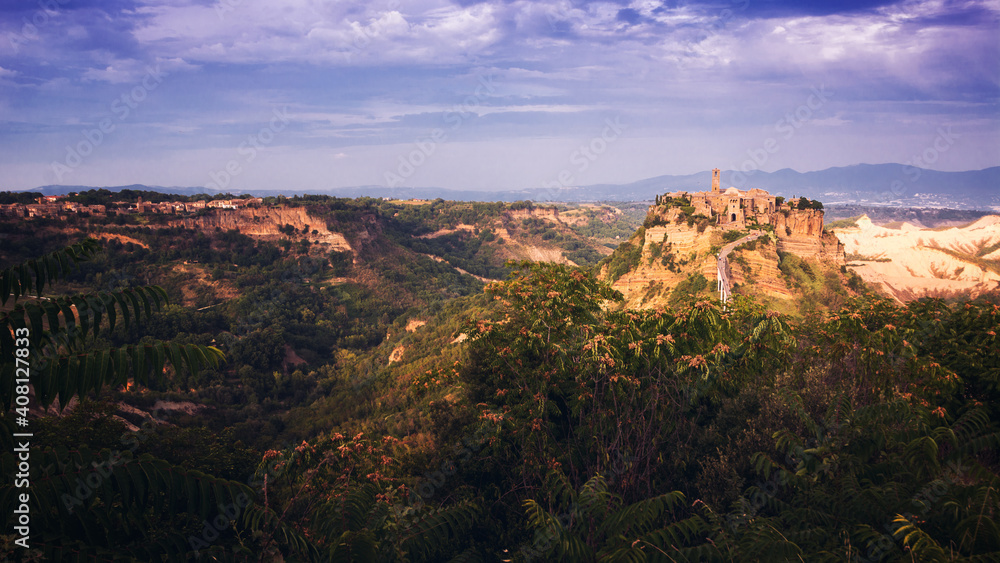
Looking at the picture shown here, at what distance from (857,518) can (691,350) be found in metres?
3.95

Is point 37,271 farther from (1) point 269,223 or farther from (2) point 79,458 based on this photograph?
(1) point 269,223

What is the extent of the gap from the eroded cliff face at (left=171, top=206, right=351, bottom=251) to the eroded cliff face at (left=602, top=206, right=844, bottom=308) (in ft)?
229

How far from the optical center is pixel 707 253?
45.5m

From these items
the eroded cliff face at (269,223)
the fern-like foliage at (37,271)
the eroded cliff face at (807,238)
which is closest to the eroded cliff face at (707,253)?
the eroded cliff face at (807,238)

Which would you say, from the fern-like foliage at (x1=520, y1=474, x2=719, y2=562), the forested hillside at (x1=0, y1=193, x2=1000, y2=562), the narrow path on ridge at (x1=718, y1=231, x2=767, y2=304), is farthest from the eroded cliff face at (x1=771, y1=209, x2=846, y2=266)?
the fern-like foliage at (x1=520, y1=474, x2=719, y2=562)

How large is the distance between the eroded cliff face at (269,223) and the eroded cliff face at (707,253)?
6967cm

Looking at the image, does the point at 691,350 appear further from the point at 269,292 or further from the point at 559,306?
the point at 269,292

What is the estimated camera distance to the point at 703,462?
923 centimetres

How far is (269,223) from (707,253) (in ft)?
280

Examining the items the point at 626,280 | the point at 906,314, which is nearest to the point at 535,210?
the point at 626,280

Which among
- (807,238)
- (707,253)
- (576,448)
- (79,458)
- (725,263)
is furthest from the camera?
(807,238)

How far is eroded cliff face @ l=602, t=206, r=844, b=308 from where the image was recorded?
4079cm

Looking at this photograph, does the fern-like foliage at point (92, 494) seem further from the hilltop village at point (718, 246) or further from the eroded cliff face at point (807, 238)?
the eroded cliff face at point (807, 238)

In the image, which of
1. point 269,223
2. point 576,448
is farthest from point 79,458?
point 269,223
